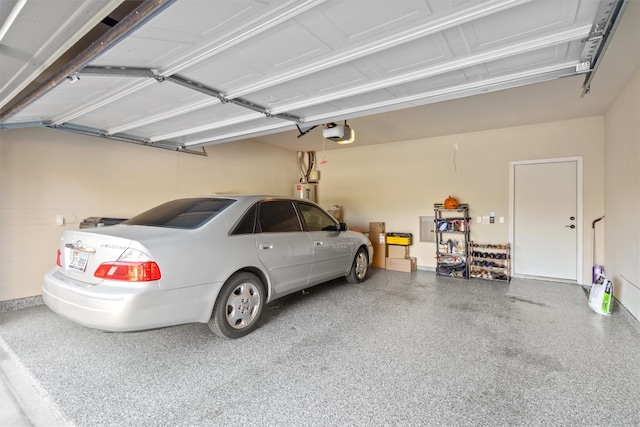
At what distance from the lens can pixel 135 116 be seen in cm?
332

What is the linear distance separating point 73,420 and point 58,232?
304 centimetres

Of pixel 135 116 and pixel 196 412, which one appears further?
pixel 135 116

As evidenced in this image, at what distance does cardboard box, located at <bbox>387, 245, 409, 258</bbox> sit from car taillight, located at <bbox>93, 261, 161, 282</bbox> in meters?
4.76

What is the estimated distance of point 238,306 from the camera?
8.93ft

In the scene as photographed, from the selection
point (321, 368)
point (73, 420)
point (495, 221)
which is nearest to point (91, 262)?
point (73, 420)

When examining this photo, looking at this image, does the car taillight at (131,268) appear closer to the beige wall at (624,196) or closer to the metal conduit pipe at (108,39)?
the metal conduit pipe at (108,39)

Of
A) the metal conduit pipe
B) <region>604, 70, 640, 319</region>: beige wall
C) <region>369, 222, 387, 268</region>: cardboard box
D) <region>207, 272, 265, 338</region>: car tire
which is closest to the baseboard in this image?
the metal conduit pipe

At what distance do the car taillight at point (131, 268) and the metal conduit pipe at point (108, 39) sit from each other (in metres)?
1.29

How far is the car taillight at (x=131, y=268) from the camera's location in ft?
6.73

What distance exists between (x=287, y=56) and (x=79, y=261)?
2.20 meters

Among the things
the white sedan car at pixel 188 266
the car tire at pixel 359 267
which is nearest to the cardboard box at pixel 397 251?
the car tire at pixel 359 267

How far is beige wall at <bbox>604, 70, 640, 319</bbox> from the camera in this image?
305 centimetres

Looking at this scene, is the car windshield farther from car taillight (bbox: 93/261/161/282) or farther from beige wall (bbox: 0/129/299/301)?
beige wall (bbox: 0/129/299/301)

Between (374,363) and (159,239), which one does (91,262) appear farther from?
(374,363)
